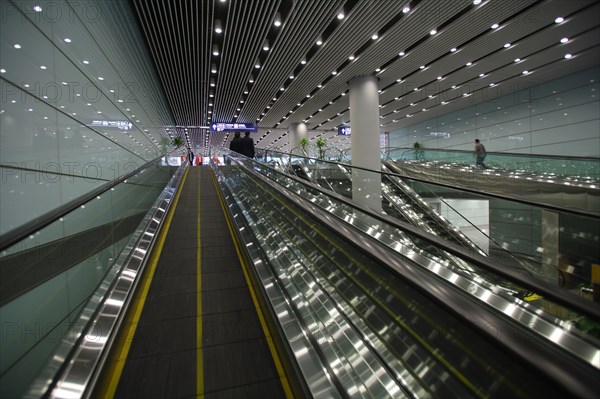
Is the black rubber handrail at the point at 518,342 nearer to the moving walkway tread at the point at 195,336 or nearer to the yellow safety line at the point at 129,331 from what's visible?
the moving walkway tread at the point at 195,336

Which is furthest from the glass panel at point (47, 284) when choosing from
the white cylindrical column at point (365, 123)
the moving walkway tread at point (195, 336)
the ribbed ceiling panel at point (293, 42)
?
the white cylindrical column at point (365, 123)

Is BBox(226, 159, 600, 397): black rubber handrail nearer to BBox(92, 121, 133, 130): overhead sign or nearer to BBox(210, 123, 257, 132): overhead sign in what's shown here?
BBox(92, 121, 133, 130): overhead sign

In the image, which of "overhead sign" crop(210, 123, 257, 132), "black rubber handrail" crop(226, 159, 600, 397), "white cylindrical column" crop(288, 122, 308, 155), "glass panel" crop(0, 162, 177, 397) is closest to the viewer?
"black rubber handrail" crop(226, 159, 600, 397)

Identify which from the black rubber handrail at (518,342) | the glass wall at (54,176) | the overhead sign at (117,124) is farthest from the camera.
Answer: the overhead sign at (117,124)

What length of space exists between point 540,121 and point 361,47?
960 centimetres

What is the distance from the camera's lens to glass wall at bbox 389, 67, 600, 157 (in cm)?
1141

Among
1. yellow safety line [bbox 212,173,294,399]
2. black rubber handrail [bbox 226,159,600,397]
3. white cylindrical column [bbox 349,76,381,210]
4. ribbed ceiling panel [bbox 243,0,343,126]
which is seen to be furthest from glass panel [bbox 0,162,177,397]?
white cylindrical column [bbox 349,76,381,210]

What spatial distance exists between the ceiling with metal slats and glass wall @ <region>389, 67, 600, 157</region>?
0.63 meters

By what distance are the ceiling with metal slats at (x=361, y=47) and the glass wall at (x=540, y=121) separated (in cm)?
63

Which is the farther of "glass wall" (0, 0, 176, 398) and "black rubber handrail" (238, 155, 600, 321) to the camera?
"glass wall" (0, 0, 176, 398)

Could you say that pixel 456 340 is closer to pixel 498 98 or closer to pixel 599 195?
pixel 599 195

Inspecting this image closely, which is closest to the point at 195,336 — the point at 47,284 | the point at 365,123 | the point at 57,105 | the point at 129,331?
the point at 129,331

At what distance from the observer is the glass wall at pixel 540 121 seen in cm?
1141

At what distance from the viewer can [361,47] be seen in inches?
375
